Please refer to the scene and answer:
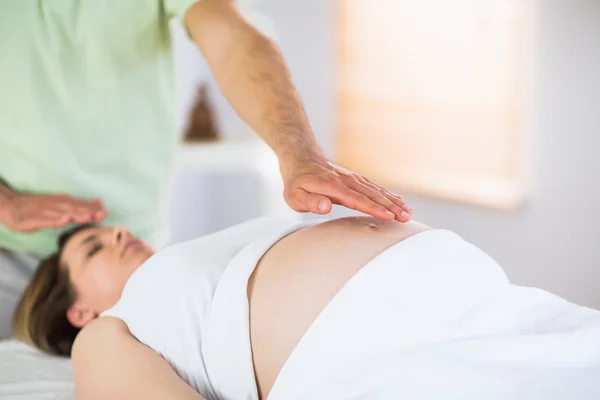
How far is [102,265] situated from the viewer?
164 cm

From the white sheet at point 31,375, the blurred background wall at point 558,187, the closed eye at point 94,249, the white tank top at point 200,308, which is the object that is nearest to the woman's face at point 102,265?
the closed eye at point 94,249

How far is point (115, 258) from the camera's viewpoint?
1.64 m

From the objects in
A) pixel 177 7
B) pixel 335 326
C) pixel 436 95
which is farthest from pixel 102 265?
pixel 436 95

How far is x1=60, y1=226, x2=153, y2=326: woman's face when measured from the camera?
5.32ft

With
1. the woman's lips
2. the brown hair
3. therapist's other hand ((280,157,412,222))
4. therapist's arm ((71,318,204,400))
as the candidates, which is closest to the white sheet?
the brown hair

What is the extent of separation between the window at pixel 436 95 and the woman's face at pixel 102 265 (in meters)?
1.97

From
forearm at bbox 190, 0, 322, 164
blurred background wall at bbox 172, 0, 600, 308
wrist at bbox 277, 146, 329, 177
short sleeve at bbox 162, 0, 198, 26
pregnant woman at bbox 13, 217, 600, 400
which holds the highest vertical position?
short sleeve at bbox 162, 0, 198, 26

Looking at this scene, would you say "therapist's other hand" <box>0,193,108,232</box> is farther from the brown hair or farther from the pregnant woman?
the pregnant woman

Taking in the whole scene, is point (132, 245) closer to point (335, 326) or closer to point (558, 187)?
point (335, 326)

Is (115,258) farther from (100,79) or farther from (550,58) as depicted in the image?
(550,58)

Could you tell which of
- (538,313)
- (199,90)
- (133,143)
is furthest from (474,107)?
(538,313)

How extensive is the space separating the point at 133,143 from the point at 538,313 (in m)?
1.12

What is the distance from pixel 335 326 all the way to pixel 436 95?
259cm

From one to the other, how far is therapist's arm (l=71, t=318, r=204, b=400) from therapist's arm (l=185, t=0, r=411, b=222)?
0.32m
